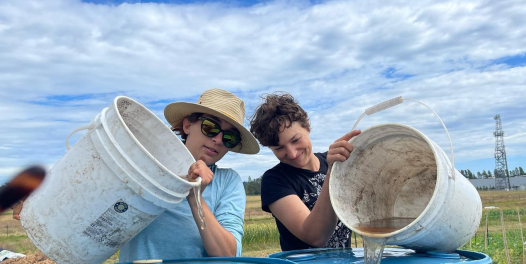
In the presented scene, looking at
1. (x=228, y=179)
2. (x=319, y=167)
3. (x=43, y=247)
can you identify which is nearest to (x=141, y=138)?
(x=228, y=179)

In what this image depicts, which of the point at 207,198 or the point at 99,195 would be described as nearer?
the point at 99,195

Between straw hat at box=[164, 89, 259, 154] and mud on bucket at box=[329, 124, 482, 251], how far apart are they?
632 millimetres

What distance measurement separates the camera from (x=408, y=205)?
266cm

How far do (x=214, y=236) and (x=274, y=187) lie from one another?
653 mm

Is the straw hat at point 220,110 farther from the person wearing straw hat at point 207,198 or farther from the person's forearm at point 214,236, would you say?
the person's forearm at point 214,236

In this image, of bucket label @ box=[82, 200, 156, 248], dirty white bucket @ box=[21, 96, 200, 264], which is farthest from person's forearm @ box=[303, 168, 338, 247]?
bucket label @ box=[82, 200, 156, 248]

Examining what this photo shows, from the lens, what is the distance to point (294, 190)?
2797mm

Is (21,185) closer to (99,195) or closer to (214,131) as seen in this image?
(99,195)

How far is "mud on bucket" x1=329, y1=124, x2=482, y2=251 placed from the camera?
197 cm

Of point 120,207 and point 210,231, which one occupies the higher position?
point 120,207

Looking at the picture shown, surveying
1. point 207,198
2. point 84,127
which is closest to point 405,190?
point 207,198

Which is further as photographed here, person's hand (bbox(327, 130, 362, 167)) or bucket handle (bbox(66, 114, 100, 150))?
person's hand (bbox(327, 130, 362, 167))

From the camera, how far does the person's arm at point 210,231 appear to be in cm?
204

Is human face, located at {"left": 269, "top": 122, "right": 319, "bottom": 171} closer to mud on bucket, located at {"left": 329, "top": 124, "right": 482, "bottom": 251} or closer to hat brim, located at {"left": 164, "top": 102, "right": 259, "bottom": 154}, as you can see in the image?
hat brim, located at {"left": 164, "top": 102, "right": 259, "bottom": 154}
